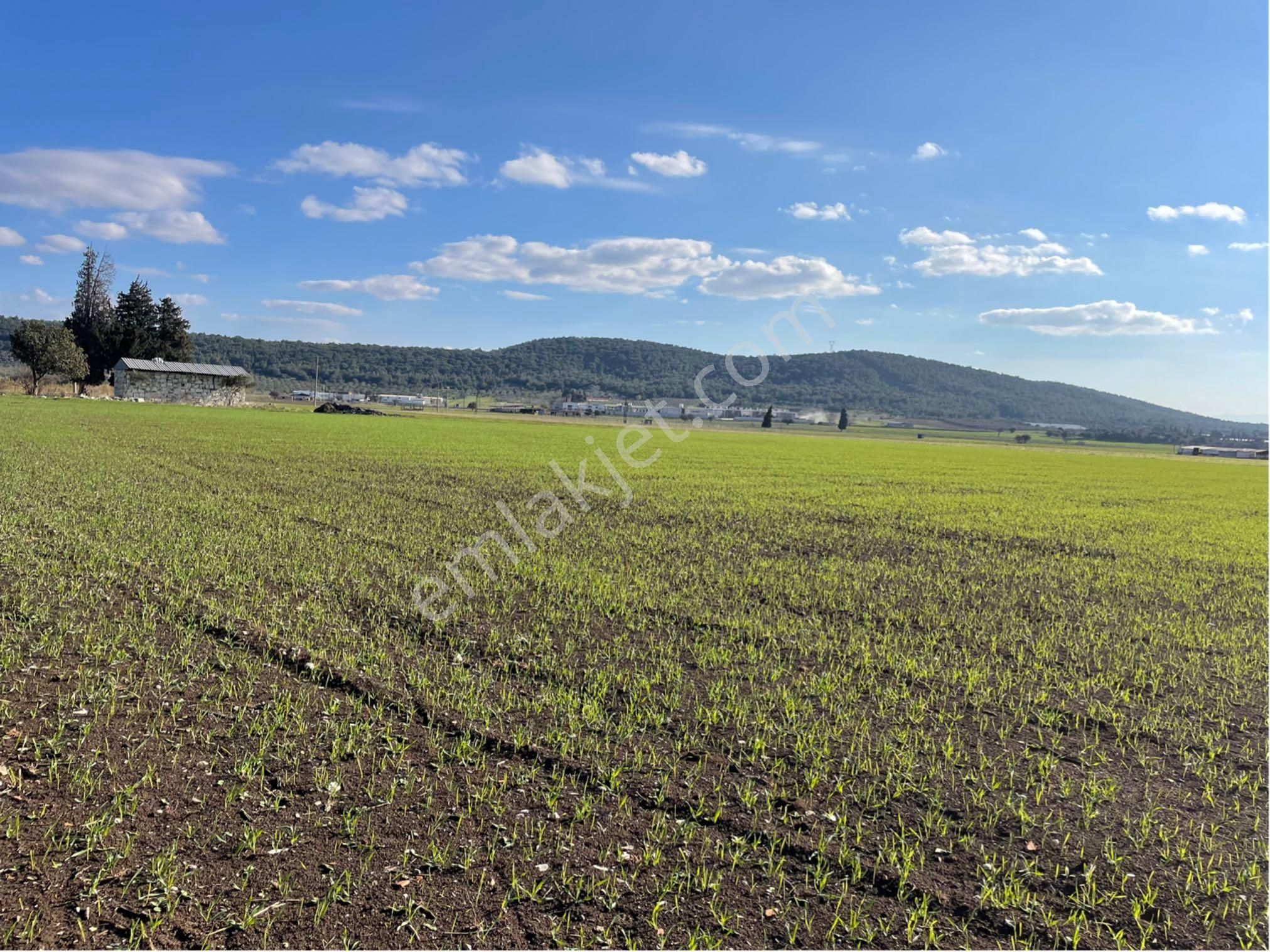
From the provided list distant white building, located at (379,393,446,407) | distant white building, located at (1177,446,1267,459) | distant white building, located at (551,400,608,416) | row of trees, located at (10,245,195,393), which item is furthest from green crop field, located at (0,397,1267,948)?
distant white building, located at (379,393,446,407)

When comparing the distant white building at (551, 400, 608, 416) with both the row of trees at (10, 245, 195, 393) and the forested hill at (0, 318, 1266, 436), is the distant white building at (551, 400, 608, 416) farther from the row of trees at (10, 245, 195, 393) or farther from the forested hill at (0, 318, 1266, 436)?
the row of trees at (10, 245, 195, 393)

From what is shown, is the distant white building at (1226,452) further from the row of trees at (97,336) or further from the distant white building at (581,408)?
the row of trees at (97,336)

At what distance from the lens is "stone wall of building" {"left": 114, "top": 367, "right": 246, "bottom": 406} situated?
301 feet

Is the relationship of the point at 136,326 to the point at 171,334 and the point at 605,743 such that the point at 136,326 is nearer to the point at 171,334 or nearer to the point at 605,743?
the point at 171,334

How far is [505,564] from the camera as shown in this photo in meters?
12.3

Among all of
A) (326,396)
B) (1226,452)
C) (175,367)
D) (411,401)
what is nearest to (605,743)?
(175,367)

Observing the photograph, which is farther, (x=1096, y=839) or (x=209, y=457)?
(x=209, y=457)

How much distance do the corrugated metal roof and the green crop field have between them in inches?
3568

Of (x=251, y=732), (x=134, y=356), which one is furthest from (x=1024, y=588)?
(x=134, y=356)

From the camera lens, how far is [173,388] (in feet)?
310

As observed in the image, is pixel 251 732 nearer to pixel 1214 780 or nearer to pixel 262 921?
pixel 262 921

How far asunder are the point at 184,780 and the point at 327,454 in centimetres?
→ 2956

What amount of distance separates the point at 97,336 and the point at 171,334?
7899 mm

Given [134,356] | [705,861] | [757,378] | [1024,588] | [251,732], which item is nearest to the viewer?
[705,861]
